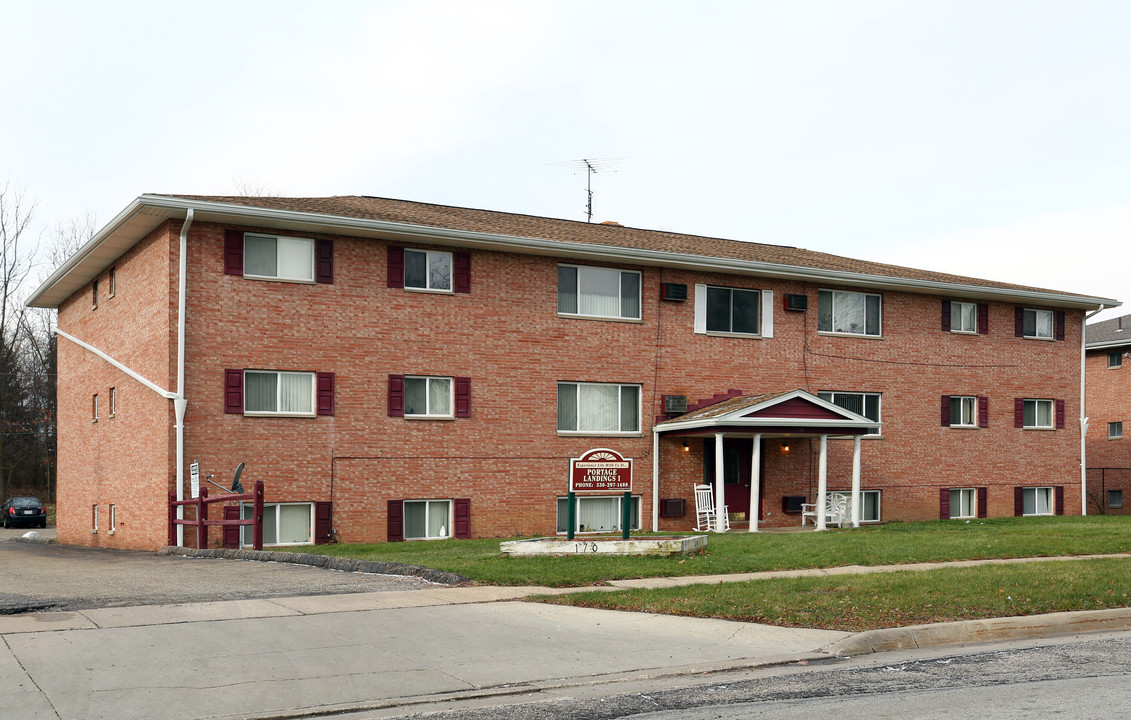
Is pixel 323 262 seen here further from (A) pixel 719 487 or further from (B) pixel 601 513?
(A) pixel 719 487

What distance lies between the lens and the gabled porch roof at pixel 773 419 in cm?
2328

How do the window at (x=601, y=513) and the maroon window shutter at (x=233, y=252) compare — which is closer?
the maroon window shutter at (x=233, y=252)

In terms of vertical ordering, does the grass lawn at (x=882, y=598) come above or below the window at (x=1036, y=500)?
above

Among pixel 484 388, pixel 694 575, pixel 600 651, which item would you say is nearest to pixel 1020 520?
pixel 484 388

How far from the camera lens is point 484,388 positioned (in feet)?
76.8

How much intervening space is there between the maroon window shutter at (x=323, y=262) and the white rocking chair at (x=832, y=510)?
12.3 m

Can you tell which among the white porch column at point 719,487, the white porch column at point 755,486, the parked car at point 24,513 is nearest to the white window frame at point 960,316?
the white porch column at point 755,486

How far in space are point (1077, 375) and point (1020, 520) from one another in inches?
261

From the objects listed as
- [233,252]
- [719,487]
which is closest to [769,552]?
[719,487]

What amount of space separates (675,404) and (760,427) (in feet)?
8.15

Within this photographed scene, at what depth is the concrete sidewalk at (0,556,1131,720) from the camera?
774 centimetres

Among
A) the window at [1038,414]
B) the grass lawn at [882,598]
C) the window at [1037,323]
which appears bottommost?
the grass lawn at [882,598]

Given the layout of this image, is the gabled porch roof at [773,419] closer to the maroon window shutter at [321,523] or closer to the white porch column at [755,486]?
the white porch column at [755,486]

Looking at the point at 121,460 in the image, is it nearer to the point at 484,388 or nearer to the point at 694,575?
the point at 484,388
